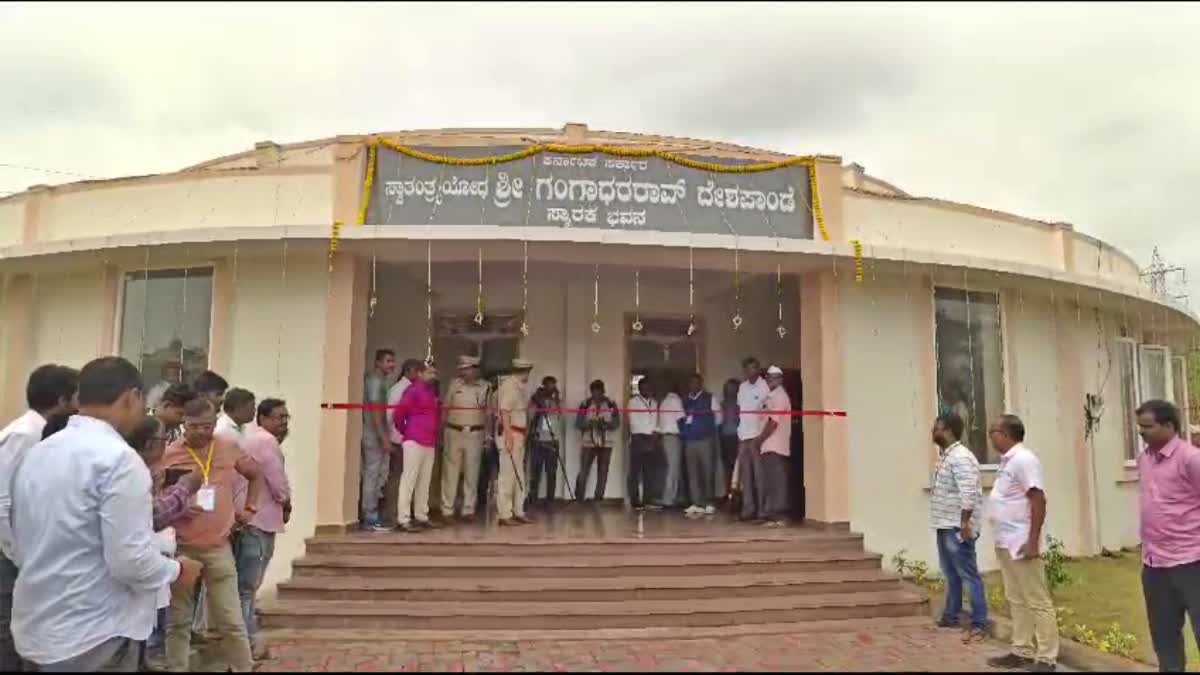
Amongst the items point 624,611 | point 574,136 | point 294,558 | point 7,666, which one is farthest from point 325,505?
point 574,136

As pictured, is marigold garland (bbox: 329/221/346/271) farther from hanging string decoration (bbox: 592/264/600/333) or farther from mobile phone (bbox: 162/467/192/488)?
hanging string decoration (bbox: 592/264/600/333)

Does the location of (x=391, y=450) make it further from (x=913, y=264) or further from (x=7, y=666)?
(x=913, y=264)

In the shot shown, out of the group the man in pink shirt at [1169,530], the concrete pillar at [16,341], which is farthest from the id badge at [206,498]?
the concrete pillar at [16,341]

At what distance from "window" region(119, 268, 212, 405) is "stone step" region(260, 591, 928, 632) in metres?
3.09

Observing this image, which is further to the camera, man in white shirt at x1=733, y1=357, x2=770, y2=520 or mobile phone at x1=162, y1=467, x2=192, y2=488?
man in white shirt at x1=733, y1=357, x2=770, y2=520

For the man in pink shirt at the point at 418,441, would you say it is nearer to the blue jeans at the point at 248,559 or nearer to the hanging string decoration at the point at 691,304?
the blue jeans at the point at 248,559

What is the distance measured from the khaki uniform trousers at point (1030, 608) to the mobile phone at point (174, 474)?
4.98 metres

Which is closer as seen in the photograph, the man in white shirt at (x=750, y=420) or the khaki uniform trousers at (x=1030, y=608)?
the khaki uniform trousers at (x=1030, y=608)

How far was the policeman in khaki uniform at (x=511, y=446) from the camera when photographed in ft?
26.5

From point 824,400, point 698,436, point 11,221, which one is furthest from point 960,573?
point 11,221

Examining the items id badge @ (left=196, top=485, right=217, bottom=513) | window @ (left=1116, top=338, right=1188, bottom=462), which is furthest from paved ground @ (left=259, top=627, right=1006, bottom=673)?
window @ (left=1116, top=338, right=1188, bottom=462)

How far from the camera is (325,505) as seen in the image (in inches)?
290

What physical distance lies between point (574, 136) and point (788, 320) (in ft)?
14.3

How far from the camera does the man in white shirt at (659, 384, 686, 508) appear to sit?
392 inches
